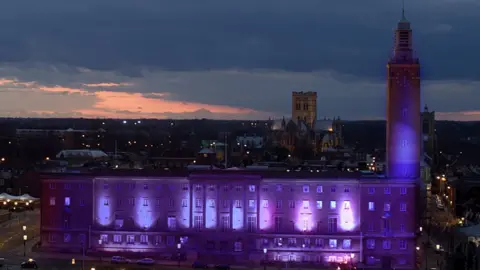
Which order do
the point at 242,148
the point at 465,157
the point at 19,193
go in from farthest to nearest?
the point at 465,157 → the point at 242,148 → the point at 19,193

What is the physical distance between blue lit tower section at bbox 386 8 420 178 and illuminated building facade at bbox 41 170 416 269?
258 centimetres

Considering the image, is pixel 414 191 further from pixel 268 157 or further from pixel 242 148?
pixel 242 148

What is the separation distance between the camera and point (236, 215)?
192 feet

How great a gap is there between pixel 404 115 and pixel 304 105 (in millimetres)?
116000

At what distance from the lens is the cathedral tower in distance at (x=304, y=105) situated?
572 ft

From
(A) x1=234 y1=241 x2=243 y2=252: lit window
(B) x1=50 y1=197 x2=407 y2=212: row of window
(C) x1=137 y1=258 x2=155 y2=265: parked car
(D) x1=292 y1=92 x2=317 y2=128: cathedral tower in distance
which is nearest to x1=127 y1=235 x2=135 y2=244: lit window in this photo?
(B) x1=50 y1=197 x2=407 y2=212: row of window

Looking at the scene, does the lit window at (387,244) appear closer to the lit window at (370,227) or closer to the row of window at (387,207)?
the lit window at (370,227)

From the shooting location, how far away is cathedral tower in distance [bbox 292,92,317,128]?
17438cm

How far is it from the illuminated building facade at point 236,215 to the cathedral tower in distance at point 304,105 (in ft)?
380

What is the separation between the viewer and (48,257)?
188ft

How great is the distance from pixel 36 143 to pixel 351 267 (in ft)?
376

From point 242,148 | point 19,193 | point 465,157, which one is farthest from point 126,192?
point 465,157

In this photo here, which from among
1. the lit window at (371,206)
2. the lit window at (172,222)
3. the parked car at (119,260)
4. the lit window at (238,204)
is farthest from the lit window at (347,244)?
the parked car at (119,260)

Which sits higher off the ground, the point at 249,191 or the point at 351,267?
the point at 249,191
